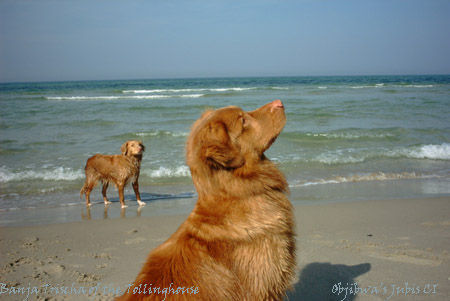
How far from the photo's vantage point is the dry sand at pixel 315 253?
144 inches

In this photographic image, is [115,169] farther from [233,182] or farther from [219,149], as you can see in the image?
[219,149]

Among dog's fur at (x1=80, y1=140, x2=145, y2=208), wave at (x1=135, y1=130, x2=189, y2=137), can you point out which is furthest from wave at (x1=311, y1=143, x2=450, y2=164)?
wave at (x1=135, y1=130, x2=189, y2=137)

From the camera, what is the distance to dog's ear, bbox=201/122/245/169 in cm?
243

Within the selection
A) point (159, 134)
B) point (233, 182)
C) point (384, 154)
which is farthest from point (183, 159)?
point (233, 182)

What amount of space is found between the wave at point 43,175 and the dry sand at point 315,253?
3526mm

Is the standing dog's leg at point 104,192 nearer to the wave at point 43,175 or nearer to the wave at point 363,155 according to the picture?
the wave at point 43,175

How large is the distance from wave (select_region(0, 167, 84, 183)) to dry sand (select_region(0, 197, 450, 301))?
3.53 m

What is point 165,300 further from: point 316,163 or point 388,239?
point 316,163

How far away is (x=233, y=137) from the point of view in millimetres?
2717

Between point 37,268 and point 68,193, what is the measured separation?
4232 mm

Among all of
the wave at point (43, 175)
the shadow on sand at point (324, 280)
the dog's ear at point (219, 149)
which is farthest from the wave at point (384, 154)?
the dog's ear at point (219, 149)

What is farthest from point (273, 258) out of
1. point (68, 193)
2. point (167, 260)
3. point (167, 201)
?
point (68, 193)

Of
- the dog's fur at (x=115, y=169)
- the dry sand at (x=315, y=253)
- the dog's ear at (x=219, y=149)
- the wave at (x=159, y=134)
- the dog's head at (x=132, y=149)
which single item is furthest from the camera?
A: the wave at (x=159, y=134)

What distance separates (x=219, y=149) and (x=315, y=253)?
2.58 metres
